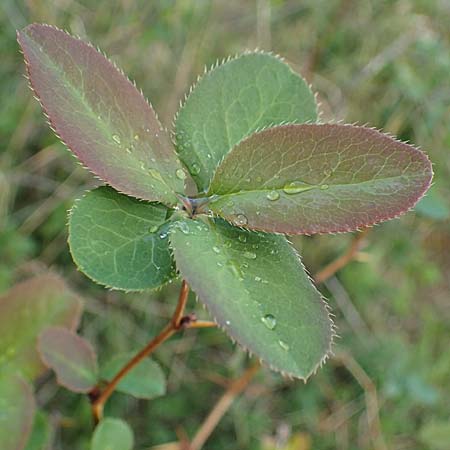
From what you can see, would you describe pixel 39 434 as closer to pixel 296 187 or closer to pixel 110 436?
pixel 110 436

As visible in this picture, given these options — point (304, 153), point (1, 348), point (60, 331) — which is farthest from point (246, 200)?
point (1, 348)

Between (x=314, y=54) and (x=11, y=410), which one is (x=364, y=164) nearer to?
(x=11, y=410)

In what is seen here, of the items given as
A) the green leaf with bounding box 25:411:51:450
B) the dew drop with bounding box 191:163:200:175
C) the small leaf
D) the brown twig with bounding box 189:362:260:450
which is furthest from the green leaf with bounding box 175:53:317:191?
the brown twig with bounding box 189:362:260:450

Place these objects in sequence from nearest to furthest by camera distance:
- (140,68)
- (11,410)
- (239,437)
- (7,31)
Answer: (11,410) → (239,437) → (7,31) → (140,68)

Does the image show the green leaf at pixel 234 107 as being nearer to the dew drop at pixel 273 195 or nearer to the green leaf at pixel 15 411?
the dew drop at pixel 273 195

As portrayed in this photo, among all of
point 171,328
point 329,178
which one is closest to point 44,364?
point 171,328

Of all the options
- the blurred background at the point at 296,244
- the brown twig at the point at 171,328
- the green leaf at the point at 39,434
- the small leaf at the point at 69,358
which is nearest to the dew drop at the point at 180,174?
the brown twig at the point at 171,328
